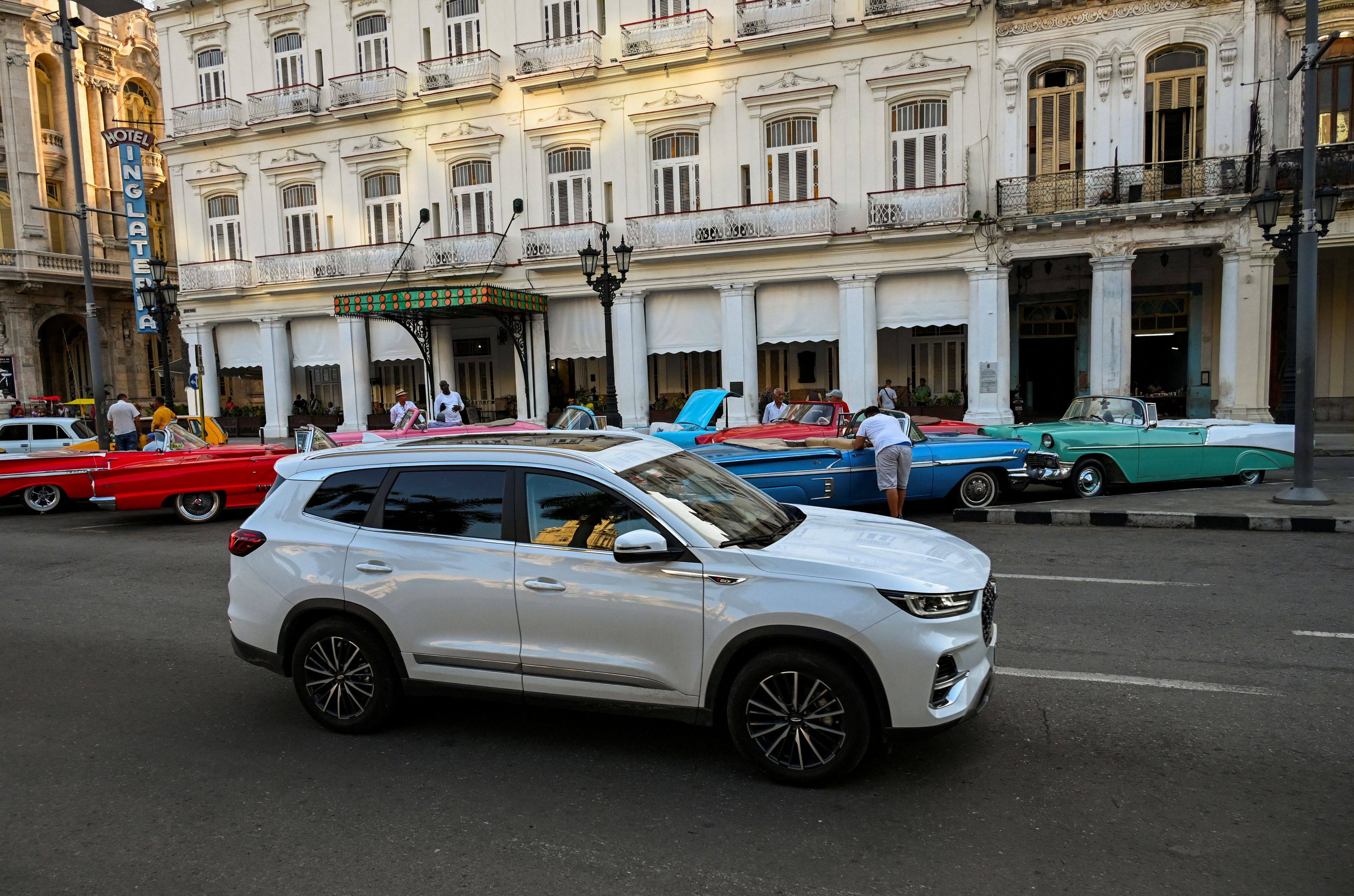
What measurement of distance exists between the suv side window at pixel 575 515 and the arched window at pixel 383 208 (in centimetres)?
2378

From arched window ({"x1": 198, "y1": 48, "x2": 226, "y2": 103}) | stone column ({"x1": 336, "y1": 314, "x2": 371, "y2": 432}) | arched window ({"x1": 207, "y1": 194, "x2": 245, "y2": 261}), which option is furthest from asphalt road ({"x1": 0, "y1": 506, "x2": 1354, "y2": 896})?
arched window ({"x1": 198, "y1": 48, "x2": 226, "y2": 103})

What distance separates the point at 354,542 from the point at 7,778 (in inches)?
80.7

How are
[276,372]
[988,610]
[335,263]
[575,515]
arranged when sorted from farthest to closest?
[276,372] → [335,263] → [575,515] → [988,610]

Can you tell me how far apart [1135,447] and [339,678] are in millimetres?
11362

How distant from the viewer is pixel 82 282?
1425 inches

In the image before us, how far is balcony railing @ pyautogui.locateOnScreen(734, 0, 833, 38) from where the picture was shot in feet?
69.0

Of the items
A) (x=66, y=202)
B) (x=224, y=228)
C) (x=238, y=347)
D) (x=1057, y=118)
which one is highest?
(x=66, y=202)

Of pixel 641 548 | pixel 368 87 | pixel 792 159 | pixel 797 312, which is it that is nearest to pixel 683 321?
pixel 797 312

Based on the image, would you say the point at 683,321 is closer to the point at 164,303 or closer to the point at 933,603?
the point at 164,303

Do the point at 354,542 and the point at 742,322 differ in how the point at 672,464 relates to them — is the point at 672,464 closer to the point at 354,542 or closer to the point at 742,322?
the point at 354,542

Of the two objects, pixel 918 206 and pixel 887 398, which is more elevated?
pixel 918 206

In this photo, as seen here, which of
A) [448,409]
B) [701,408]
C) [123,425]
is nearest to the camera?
[701,408]

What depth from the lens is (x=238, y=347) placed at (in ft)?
94.9

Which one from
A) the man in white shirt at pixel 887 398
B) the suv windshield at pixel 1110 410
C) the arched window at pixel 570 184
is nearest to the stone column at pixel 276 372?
the arched window at pixel 570 184
